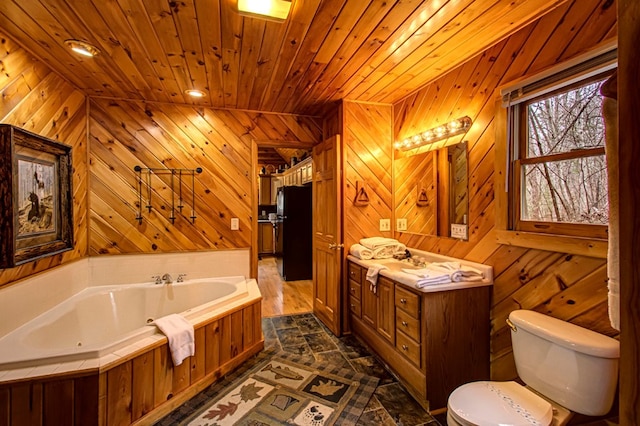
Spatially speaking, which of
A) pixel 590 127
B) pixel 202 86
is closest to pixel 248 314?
pixel 202 86

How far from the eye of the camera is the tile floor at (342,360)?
1956mm

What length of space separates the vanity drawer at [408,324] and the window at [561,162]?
94 cm

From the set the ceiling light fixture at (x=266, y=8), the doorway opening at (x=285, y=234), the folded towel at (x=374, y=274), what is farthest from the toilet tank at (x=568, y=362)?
the doorway opening at (x=285, y=234)

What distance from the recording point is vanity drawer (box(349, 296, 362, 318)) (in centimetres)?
294

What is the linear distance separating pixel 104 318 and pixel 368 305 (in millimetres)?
2397

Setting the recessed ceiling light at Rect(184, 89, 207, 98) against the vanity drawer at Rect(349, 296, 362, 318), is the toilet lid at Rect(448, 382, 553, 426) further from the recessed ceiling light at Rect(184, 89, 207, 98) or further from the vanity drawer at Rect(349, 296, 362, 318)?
the recessed ceiling light at Rect(184, 89, 207, 98)

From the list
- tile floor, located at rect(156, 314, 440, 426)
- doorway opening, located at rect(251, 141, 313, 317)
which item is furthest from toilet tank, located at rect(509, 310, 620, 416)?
doorway opening, located at rect(251, 141, 313, 317)

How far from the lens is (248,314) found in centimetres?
271

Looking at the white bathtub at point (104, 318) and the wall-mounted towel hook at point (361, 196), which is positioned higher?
the wall-mounted towel hook at point (361, 196)

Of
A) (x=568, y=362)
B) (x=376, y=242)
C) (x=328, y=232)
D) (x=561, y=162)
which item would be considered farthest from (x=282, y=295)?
(x=561, y=162)

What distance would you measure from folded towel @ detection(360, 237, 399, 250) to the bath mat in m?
1.12

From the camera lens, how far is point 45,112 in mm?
2357

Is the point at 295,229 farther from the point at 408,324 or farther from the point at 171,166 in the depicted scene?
the point at 408,324

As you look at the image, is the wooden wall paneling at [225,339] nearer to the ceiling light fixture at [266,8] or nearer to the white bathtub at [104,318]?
the white bathtub at [104,318]
